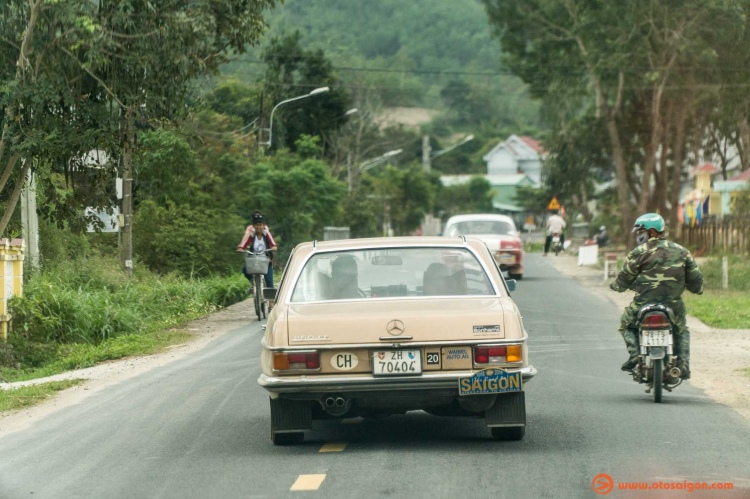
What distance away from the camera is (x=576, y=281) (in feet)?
90.4

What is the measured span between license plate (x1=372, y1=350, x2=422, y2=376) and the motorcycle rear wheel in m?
3.01

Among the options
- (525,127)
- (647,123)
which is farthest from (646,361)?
(525,127)

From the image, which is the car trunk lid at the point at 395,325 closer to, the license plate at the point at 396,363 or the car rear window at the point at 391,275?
the license plate at the point at 396,363

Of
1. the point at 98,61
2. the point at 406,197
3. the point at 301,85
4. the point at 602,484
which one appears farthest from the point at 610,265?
the point at 406,197

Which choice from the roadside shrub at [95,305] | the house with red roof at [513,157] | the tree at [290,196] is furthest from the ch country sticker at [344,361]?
the house with red roof at [513,157]

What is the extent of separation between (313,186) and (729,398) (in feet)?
86.3

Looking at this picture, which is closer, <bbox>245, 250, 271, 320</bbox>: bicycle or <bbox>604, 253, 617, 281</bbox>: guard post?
<bbox>245, 250, 271, 320</bbox>: bicycle

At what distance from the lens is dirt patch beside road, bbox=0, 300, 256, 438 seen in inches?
373

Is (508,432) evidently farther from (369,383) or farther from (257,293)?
(257,293)

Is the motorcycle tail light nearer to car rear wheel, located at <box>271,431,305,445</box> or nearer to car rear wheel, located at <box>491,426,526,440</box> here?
car rear wheel, located at <box>491,426,526,440</box>

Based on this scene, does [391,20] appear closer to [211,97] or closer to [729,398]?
[211,97]

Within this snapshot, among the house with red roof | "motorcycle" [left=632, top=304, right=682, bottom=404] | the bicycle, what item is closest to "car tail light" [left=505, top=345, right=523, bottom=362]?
"motorcycle" [left=632, top=304, right=682, bottom=404]

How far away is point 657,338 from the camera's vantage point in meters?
9.04

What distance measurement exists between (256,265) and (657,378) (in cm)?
941
